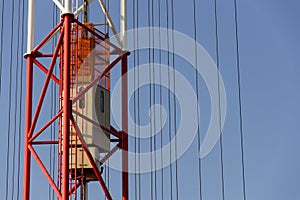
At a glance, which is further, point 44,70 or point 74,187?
point 44,70

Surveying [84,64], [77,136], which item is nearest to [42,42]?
[84,64]

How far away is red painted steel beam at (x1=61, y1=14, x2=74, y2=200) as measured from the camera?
2461 cm

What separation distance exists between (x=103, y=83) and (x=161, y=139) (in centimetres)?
230

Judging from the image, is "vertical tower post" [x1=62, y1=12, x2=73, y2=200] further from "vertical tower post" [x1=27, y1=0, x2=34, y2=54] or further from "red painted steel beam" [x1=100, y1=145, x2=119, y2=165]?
"red painted steel beam" [x1=100, y1=145, x2=119, y2=165]

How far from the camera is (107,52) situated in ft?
91.8

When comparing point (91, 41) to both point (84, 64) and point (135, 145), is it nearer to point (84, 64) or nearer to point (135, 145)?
point (84, 64)

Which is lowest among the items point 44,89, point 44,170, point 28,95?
point 44,170

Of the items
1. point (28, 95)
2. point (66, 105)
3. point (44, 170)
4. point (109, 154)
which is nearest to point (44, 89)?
point (28, 95)

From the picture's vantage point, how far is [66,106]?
25.3m

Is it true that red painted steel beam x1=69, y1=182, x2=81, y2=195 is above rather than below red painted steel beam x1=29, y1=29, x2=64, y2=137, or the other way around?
below

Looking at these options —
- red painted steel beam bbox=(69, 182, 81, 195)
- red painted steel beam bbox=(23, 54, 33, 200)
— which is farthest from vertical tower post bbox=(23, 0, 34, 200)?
red painted steel beam bbox=(69, 182, 81, 195)

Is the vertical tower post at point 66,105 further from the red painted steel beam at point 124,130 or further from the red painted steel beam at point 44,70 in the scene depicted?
the red painted steel beam at point 124,130

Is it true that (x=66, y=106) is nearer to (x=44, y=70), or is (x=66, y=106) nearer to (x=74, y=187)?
(x=44, y=70)

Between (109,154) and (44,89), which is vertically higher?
(44,89)
